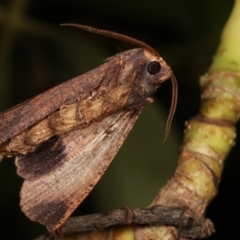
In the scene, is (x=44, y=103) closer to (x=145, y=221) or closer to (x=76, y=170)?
(x=76, y=170)

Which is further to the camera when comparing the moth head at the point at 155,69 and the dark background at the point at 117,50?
the dark background at the point at 117,50

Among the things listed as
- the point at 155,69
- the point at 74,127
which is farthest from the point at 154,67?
the point at 74,127

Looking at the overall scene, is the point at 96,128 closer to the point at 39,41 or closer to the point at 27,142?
the point at 27,142

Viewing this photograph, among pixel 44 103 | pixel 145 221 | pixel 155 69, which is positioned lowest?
pixel 145 221

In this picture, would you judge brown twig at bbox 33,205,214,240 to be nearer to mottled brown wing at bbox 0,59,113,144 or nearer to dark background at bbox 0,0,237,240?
mottled brown wing at bbox 0,59,113,144

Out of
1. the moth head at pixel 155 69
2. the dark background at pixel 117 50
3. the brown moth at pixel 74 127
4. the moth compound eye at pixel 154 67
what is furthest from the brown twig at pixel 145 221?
the dark background at pixel 117 50

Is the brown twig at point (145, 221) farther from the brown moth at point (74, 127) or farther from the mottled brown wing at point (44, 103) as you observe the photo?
the mottled brown wing at point (44, 103)

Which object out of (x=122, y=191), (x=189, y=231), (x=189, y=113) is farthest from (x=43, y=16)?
(x=189, y=231)
